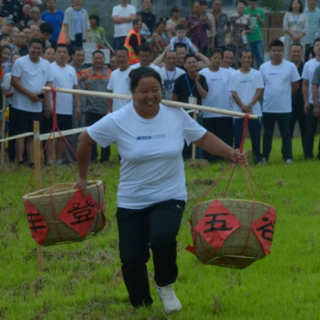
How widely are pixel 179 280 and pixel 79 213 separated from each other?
1.55 meters

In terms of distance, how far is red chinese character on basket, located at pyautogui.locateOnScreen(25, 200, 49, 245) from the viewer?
7.73 m

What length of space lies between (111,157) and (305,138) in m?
3.96

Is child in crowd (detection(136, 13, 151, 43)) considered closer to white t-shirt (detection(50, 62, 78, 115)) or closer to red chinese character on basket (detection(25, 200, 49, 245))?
white t-shirt (detection(50, 62, 78, 115))

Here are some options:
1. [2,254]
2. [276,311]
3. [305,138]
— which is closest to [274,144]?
[305,138]

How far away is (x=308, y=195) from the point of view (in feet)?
43.1

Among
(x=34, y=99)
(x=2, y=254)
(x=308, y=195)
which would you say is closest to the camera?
(x=2, y=254)

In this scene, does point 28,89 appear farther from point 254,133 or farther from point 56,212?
point 56,212

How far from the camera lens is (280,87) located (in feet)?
53.9

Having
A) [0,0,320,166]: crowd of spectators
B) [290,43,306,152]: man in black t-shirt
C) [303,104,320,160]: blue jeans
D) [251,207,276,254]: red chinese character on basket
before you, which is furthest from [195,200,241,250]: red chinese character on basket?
[290,43,306,152]: man in black t-shirt

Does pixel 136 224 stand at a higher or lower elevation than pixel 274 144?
higher

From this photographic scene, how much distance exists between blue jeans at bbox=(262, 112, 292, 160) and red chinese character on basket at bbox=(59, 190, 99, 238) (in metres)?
8.94

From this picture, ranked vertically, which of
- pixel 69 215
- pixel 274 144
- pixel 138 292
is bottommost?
pixel 274 144

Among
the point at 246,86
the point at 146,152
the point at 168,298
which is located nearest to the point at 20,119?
the point at 246,86

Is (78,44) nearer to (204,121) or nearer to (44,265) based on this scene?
(204,121)
